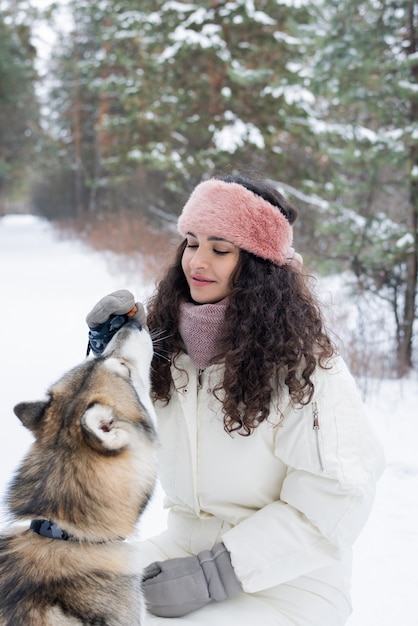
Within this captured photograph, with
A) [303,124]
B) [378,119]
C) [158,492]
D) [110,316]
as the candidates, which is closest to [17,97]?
[303,124]

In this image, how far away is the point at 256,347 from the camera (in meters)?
2.09

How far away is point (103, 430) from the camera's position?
5.87 feet

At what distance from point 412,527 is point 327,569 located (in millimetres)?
1800

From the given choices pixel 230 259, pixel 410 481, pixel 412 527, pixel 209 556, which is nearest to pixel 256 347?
pixel 230 259

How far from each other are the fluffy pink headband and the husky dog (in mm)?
760

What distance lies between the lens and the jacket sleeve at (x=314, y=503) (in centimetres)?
188

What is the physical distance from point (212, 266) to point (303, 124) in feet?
26.4

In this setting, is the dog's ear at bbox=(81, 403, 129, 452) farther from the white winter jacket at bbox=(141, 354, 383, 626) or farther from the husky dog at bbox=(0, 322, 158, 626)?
the white winter jacket at bbox=(141, 354, 383, 626)

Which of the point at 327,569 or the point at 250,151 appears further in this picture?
the point at 250,151

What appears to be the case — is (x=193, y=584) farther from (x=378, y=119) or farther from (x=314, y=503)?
(x=378, y=119)

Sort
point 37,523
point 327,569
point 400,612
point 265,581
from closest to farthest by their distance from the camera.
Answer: point 37,523
point 265,581
point 327,569
point 400,612

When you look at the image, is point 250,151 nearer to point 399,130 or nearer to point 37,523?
point 399,130

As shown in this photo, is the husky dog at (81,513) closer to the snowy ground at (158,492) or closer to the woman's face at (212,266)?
the snowy ground at (158,492)

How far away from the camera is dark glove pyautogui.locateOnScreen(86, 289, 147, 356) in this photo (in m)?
2.15
